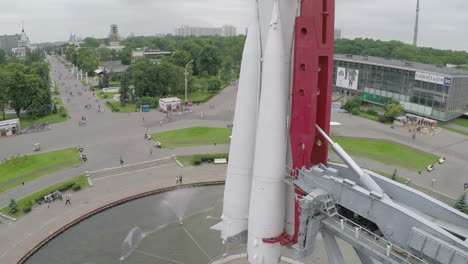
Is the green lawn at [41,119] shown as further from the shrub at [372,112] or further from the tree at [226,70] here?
the shrub at [372,112]

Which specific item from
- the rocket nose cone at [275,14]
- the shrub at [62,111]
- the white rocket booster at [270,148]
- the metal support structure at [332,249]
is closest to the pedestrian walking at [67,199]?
the white rocket booster at [270,148]

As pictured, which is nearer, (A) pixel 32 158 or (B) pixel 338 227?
(B) pixel 338 227

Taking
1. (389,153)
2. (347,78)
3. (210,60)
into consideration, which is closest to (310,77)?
(389,153)

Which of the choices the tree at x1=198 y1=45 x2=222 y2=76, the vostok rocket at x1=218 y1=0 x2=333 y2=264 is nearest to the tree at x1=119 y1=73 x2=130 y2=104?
the tree at x1=198 y1=45 x2=222 y2=76

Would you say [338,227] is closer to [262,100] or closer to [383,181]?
[383,181]

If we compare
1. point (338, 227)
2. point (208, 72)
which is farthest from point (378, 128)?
point (208, 72)

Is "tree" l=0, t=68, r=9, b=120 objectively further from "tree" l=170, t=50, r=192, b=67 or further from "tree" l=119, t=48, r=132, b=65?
"tree" l=119, t=48, r=132, b=65
